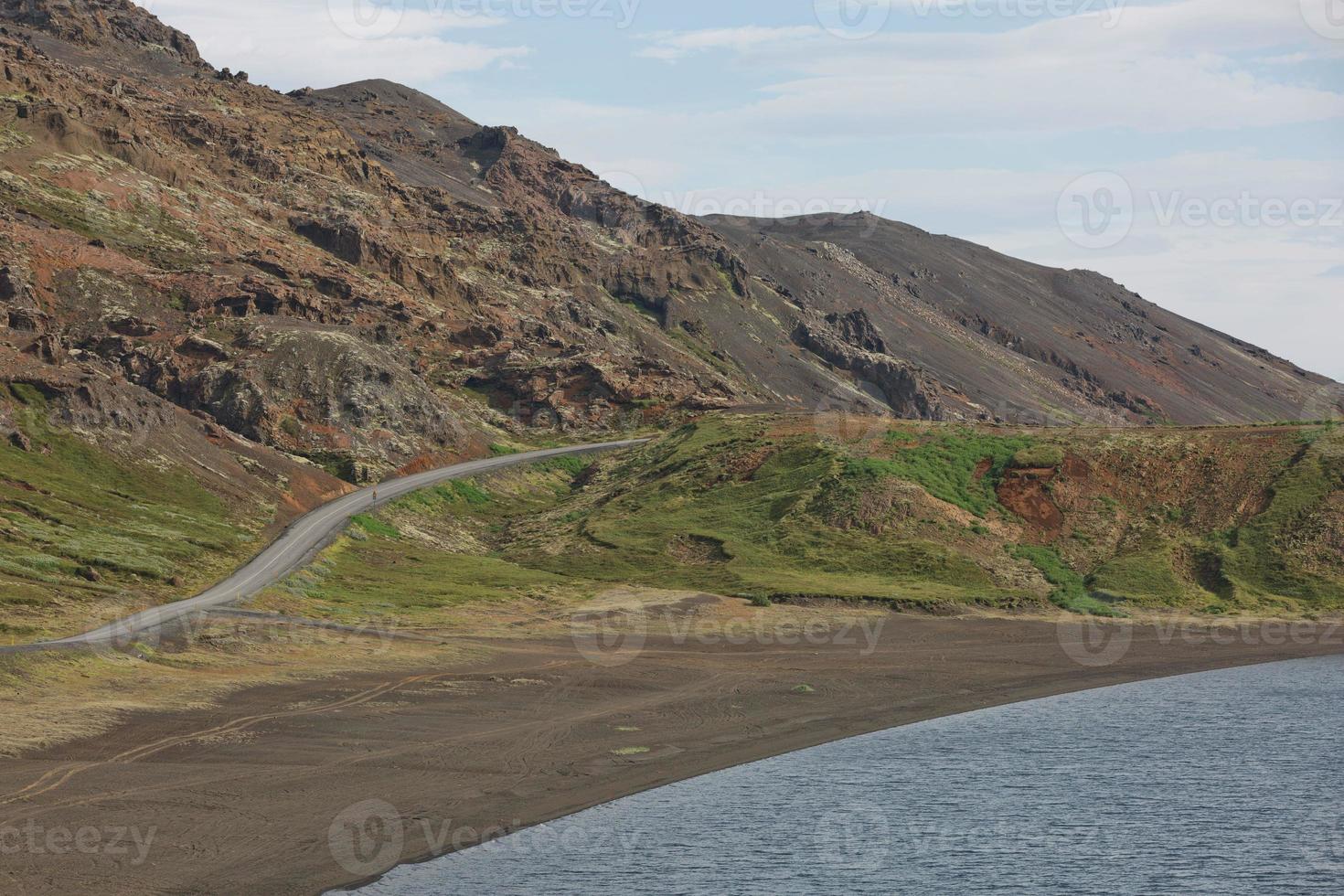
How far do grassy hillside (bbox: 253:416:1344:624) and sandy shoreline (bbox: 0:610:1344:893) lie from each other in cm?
794

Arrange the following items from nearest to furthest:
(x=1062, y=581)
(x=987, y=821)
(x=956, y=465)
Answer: (x=987, y=821) < (x=1062, y=581) < (x=956, y=465)

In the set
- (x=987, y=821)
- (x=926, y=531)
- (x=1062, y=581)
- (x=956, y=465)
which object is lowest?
(x=987, y=821)

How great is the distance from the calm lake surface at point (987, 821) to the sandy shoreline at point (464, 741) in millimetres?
2195

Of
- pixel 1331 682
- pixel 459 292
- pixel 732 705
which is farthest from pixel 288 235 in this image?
pixel 1331 682

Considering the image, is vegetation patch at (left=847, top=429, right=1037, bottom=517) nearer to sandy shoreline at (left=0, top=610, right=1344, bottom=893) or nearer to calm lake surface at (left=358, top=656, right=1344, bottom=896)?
sandy shoreline at (left=0, top=610, right=1344, bottom=893)

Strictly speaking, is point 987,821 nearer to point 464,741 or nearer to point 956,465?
point 464,741

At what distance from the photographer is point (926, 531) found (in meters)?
94.4

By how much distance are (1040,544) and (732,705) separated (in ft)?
139

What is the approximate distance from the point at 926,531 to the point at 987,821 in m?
51.4

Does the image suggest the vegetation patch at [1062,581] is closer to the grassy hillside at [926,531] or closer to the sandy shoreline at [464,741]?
the grassy hillside at [926,531]

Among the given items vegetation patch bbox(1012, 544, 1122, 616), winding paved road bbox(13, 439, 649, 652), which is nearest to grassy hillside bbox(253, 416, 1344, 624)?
vegetation patch bbox(1012, 544, 1122, 616)

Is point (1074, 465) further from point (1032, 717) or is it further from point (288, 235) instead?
point (288, 235)

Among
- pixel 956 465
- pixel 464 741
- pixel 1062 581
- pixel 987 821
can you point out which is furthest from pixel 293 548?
pixel 987 821

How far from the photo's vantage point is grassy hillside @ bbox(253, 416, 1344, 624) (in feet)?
280
